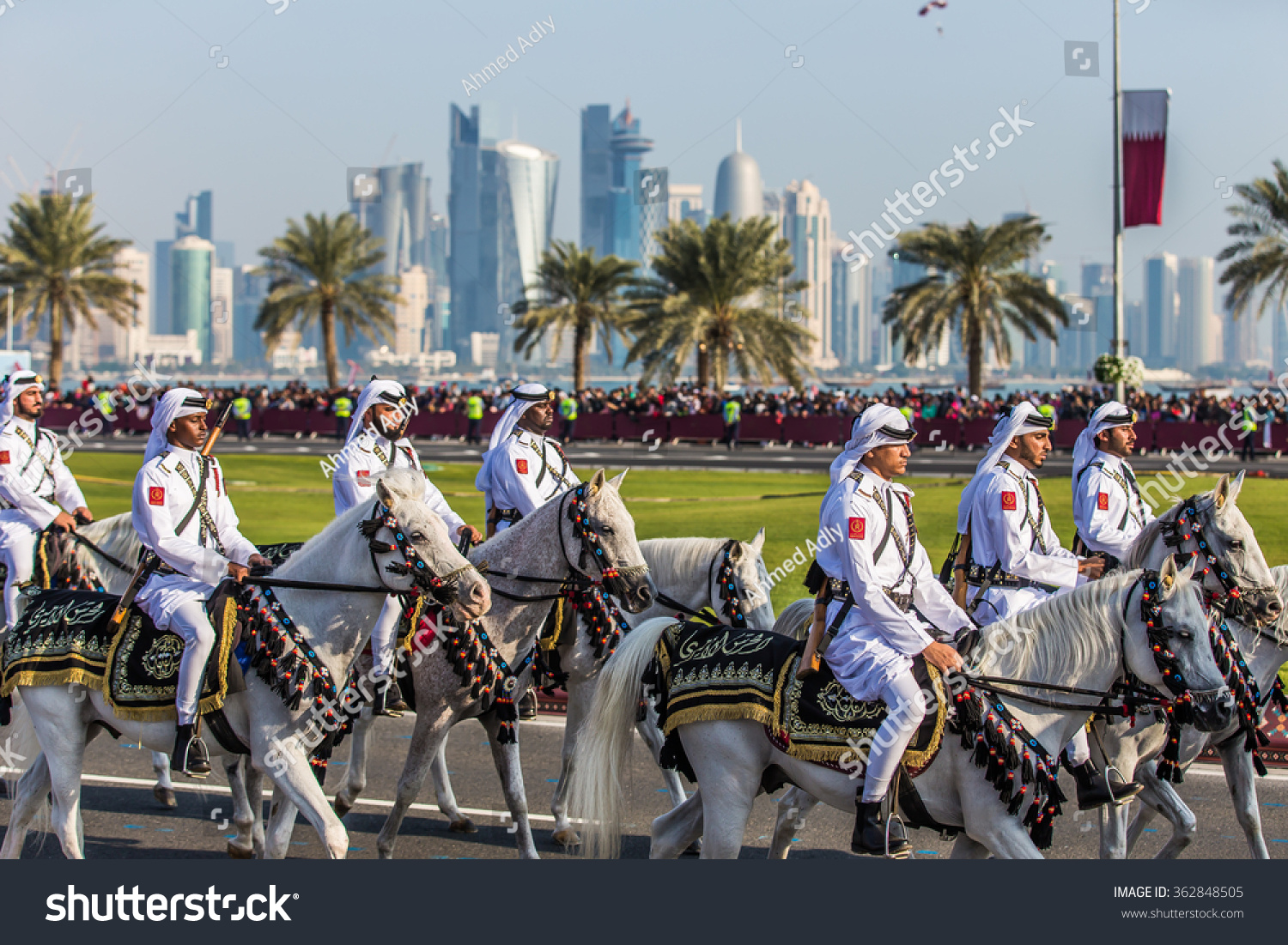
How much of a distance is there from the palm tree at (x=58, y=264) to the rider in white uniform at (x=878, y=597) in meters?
52.4

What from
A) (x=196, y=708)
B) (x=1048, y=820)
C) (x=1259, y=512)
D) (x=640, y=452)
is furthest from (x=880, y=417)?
(x=640, y=452)

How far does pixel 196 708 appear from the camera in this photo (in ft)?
22.0

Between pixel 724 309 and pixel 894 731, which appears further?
pixel 724 309

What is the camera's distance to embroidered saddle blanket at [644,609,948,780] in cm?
585

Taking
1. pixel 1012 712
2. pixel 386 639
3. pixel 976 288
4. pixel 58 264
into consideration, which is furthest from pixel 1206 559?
pixel 58 264

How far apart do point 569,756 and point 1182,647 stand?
416cm

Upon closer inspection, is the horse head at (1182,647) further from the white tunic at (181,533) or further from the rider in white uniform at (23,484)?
the rider in white uniform at (23,484)

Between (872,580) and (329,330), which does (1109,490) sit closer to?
(872,580)

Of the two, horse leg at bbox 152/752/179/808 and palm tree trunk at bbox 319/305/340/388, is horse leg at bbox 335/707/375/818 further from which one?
palm tree trunk at bbox 319/305/340/388

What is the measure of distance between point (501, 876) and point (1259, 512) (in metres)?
16.1

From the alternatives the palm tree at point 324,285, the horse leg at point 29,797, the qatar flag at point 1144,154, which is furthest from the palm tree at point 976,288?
the horse leg at point 29,797

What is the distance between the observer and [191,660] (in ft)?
21.9

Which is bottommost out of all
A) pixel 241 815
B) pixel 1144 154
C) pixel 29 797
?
pixel 241 815

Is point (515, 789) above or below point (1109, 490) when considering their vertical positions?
below
